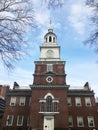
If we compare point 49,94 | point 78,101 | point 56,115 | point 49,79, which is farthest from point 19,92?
point 78,101

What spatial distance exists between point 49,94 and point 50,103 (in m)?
1.63

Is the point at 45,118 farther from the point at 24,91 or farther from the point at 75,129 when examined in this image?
the point at 24,91

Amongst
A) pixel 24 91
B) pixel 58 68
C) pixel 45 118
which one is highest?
pixel 58 68

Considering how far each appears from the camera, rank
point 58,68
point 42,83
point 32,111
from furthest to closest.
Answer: point 58,68
point 42,83
point 32,111

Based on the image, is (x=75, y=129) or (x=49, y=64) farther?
(x=49, y=64)

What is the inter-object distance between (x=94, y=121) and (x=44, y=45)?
744 inches

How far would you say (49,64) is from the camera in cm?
3319

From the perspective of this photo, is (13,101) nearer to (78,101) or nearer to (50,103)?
(50,103)

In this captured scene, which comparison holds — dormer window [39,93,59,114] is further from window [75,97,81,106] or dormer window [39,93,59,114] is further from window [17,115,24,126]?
window [75,97,81,106]

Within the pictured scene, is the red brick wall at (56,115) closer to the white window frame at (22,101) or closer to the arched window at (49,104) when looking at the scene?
the arched window at (49,104)

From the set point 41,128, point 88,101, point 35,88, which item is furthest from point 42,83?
point 88,101

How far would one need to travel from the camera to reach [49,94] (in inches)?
1164

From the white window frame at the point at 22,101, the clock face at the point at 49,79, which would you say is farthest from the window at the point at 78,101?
the white window frame at the point at 22,101

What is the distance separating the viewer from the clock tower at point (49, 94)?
27.5 m
